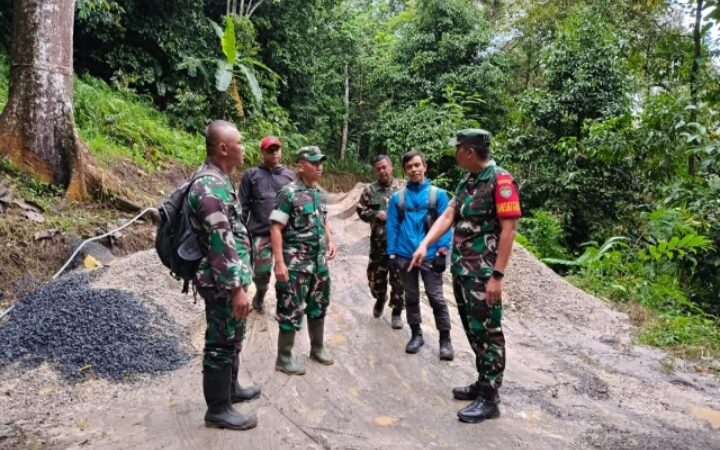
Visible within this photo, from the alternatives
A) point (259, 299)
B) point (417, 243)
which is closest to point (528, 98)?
point (417, 243)

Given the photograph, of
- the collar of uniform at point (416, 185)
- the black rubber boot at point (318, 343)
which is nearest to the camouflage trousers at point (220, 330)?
the black rubber boot at point (318, 343)

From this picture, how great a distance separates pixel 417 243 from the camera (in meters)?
4.55

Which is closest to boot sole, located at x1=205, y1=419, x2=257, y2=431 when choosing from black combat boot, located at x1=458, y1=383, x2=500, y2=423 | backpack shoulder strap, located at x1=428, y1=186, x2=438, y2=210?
black combat boot, located at x1=458, y1=383, x2=500, y2=423

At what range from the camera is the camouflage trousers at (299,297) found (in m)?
3.89

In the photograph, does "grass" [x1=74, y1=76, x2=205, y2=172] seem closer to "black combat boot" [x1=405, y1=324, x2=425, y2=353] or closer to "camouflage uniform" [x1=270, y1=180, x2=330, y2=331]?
"camouflage uniform" [x1=270, y1=180, x2=330, y2=331]

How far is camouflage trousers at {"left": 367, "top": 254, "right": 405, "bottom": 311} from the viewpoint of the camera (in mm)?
5102

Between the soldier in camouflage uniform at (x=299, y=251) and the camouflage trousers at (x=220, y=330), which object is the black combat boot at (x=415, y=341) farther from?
the camouflage trousers at (x=220, y=330)

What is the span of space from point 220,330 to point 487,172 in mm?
1949

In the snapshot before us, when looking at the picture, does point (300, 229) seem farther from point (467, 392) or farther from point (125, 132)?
point (125, 132)

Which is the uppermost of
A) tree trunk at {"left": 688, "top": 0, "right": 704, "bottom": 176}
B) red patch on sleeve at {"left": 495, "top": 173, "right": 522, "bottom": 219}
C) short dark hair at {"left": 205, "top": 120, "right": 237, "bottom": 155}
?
tree trunk at {"left": 688, "top": 0, "right": 704, "bottom": 176}

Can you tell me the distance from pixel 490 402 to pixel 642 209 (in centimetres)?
888

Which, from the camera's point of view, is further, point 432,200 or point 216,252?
point 432,200

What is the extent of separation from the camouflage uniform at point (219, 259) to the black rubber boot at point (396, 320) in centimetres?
228

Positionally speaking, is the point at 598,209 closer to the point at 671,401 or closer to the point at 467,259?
the point at 671,401
